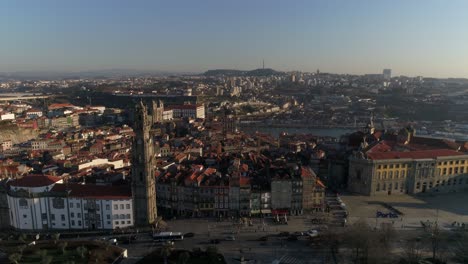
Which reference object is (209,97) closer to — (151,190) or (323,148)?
(323,148)

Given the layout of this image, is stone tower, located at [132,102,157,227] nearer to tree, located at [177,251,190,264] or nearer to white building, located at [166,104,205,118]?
tree, located at [177,251,190,264]

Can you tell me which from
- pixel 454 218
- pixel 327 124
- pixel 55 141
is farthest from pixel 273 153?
pixel 327 124

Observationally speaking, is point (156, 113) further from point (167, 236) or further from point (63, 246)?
point (63, 246)

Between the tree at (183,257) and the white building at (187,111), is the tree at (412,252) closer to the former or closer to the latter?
the tree at (183,257)

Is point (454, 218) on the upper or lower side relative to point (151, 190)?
lower

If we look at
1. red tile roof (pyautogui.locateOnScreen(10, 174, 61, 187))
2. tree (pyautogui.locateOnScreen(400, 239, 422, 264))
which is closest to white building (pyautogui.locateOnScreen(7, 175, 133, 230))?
red tile roof (pyautogui.locateOnScreen(10, 174, 61, 187))

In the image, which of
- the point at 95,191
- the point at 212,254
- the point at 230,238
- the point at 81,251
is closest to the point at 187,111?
the point at 95,191
